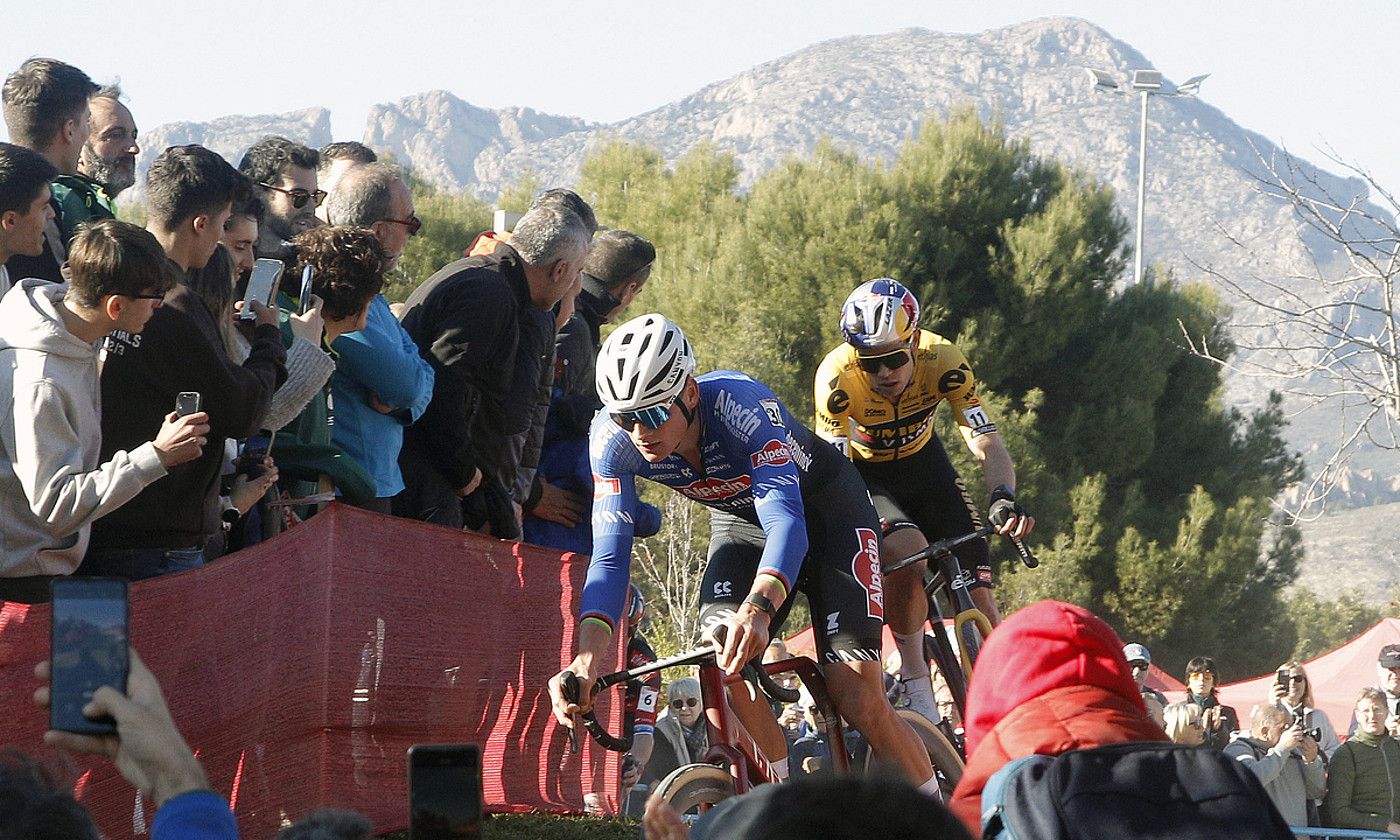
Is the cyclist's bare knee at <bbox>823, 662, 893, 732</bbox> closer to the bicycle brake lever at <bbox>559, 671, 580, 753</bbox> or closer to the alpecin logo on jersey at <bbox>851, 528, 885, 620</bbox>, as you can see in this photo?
the alpecin logo on jersey at <bbox>851, 528, 885, 620</bbox>

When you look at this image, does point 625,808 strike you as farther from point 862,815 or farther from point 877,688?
point 862,815

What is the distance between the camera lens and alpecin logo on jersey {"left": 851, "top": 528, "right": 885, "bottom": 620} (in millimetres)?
6344

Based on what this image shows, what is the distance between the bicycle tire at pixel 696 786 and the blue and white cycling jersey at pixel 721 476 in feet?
2.01

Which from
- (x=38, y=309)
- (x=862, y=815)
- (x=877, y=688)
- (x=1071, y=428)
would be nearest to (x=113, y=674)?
(x=862, y=815)

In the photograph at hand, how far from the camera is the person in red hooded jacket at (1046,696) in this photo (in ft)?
9.39

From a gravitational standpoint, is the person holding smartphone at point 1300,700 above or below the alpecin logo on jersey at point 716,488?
below

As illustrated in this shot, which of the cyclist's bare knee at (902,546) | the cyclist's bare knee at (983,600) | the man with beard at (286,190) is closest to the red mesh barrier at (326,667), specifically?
the man with beard at (286,190)

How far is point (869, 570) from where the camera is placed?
6.44 m

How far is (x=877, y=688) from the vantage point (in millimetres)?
6164

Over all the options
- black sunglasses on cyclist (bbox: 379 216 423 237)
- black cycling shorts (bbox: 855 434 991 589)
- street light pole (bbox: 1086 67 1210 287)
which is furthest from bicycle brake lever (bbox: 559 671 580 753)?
street light pole (bbox: 1086 67 1210 287)

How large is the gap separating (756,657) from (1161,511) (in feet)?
101

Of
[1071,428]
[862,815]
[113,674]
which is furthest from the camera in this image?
[1071,428]

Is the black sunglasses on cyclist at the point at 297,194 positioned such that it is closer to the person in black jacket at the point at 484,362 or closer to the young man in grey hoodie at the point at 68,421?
the person in black jacket at the point at 484,362

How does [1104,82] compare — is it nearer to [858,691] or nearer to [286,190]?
[286,190]
